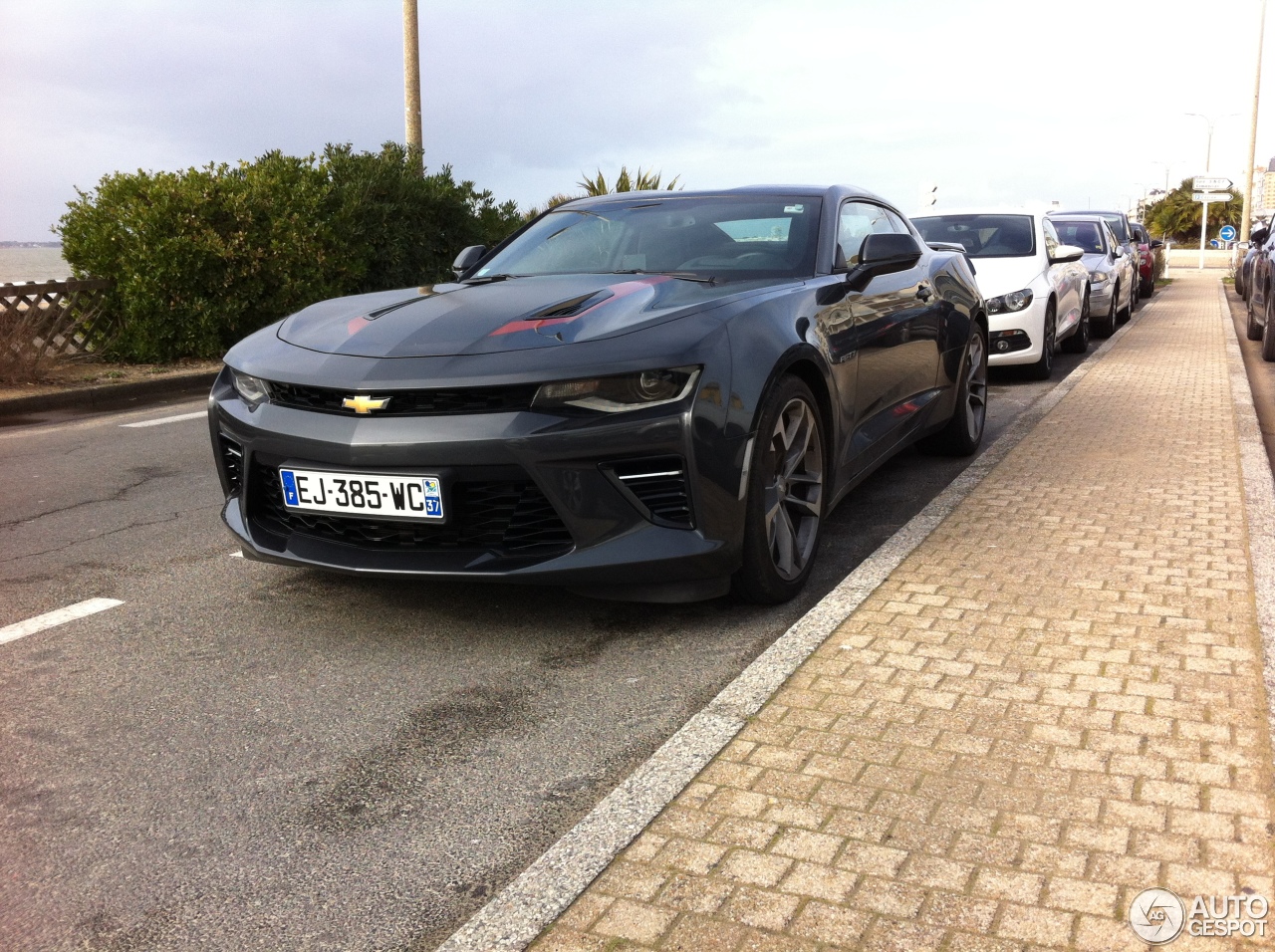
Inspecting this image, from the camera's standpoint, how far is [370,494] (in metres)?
3.61

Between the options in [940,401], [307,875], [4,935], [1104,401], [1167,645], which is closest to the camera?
[4,935]

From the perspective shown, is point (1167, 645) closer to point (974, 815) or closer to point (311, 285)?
point (974, 815)

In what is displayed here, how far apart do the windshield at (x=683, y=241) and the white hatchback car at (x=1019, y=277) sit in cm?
528

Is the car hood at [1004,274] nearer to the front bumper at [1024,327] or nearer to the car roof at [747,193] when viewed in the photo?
the front bumper at [1024,327]

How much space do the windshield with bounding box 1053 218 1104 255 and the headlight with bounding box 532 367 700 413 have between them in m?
14.3

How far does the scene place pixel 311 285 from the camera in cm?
1345

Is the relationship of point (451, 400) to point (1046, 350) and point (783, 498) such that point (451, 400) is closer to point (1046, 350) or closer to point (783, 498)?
point (783, 498)

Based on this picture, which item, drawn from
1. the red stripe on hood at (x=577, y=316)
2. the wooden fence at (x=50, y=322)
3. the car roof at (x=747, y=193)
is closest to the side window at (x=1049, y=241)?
the car roof at (x=747, y=193)

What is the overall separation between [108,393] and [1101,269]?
1180 centimetres

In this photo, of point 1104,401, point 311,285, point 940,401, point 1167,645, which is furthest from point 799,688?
point 311,285

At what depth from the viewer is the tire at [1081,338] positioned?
44.0 ft

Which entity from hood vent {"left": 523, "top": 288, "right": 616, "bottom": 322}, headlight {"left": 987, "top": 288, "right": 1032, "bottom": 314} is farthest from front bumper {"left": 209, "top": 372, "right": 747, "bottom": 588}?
headlight {"left": 987, "top": 288, "right": 1032, "bottom": 314}

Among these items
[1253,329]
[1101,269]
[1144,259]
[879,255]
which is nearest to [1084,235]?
[1101,269]

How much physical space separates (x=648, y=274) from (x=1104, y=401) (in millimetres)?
5432
